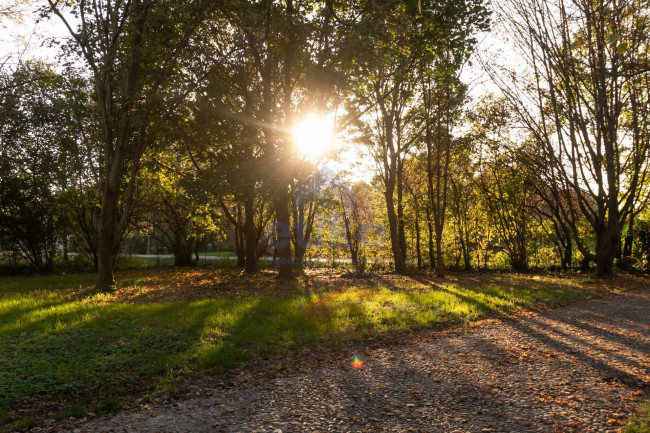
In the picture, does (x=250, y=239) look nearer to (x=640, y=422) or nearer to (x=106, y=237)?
(x=106, y=237)

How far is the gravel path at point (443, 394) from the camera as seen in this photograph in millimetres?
Answer: 3957

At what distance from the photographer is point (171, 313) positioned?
845cm

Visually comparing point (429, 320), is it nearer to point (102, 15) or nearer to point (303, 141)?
point (303, 141)

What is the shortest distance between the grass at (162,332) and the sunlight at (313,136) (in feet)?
18.8

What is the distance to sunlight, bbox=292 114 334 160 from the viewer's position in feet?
47.4

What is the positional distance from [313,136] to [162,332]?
10165mm

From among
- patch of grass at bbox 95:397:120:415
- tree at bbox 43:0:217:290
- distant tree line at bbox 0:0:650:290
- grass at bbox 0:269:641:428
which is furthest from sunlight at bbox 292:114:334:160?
patch of grass at bbox 95:397:120:415

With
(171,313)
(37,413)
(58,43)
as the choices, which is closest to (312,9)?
(58,43)

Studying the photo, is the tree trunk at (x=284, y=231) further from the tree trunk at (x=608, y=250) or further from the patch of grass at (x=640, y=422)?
the tree trunk at (x=608, y=250)

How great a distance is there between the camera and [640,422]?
3.80 meters

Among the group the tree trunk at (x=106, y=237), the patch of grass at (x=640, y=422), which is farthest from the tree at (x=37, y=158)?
the patch of grass at (x=640, y=422)

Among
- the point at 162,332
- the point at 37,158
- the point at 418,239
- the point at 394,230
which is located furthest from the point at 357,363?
the point at 37,158

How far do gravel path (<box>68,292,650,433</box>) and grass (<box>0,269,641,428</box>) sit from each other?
0.81 metres

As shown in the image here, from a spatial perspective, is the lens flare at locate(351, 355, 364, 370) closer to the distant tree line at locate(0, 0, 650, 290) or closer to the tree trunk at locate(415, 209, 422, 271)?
the distant tree line at locate(0, 0, 650, 290)
